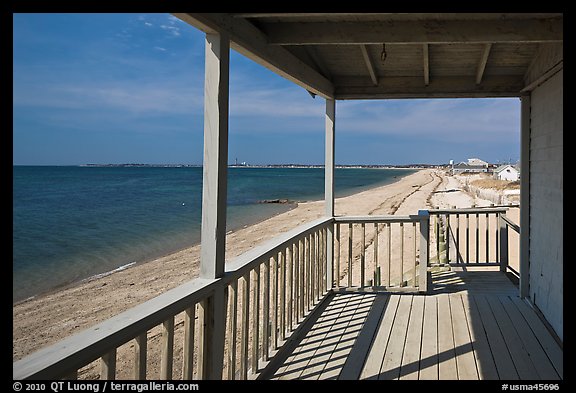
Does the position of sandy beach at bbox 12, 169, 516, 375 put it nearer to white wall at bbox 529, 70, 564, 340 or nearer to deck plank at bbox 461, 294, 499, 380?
deck plank at bbox 461, 294, 499, 380

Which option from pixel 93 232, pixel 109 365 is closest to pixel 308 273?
pixel 109 365

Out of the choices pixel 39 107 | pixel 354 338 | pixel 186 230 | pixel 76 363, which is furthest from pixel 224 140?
pixel 39 107

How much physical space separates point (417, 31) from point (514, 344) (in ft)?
8.11

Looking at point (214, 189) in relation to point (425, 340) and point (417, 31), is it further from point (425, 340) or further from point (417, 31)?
point (425, 340)

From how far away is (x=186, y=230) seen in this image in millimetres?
18141

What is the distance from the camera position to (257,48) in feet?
9.02

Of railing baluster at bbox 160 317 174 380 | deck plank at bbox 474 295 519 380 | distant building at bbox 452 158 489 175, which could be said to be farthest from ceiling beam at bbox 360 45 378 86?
distant building at bbox 452 158 489 175

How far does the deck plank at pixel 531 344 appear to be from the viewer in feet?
9.11

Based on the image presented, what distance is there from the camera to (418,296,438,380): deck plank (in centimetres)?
280

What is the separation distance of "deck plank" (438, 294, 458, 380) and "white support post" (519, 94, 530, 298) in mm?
860

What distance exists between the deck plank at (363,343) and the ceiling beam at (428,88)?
2.27 metres

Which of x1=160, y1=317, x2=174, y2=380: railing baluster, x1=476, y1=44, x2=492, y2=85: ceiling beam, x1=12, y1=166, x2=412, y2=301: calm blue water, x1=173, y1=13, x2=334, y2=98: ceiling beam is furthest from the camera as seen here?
x1=12, y1=166, x2=412, y2=301: calm blue water

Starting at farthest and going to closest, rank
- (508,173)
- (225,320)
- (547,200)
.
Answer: (508,173) → (547,200) → (225,320)

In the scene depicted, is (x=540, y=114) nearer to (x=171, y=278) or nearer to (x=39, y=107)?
(x=171, y=278)
